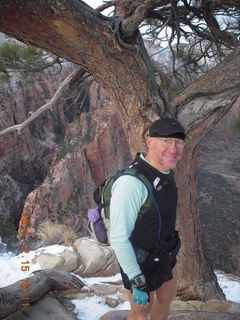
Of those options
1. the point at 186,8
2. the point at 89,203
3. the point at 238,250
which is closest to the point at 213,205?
the point at 238,250

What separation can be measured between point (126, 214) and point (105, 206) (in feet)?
0.63

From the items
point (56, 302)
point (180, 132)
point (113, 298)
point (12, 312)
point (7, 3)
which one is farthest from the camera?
point (113, 298)

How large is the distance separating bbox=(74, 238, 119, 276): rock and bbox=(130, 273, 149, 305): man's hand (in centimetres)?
255

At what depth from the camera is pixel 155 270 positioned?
1.63 meters

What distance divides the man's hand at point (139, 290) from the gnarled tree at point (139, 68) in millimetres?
1163

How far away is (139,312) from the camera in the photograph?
1.55m

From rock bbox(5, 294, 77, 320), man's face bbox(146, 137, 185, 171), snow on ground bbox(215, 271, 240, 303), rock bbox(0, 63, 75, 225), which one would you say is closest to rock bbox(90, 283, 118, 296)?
rock bbox(5, 294, 77, 320)

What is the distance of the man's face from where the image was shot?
1.52m

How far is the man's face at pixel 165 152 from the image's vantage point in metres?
1.52

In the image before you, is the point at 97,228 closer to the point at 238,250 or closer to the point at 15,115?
the point at 238,250

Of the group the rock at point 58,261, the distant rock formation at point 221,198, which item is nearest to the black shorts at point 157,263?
the rock at point 58,261

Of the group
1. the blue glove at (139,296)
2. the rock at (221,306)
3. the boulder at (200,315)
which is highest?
the blue glove at (139,296)

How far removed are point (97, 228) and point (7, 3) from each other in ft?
3.99

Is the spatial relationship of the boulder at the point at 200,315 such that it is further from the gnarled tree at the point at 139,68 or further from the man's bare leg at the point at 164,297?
the gnarled tree at the point at 139,68
